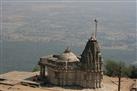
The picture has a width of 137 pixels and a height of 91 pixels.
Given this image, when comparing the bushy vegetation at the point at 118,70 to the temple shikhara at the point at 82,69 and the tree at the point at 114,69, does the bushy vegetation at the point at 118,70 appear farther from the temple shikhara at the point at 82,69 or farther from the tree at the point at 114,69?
the temple shikhara at the point at 82,69

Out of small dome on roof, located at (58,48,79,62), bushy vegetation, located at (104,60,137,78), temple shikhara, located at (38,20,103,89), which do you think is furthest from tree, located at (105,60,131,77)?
small dome on roof, located at (58,48,79,62)

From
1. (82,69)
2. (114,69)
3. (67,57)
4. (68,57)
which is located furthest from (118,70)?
(67,57)

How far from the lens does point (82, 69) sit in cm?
5538

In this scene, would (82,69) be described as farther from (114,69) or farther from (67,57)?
(114,69)

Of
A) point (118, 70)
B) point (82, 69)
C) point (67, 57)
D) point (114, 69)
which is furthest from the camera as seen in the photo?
point (114, 69)

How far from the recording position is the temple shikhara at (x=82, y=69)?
5497 centimetres

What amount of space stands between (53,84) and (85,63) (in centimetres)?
481

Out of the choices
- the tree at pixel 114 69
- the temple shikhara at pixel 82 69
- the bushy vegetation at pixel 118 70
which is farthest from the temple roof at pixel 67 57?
the tree at pixel 114 69

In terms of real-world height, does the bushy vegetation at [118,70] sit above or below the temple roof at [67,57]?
below

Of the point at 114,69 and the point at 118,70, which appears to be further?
the point at 114,69

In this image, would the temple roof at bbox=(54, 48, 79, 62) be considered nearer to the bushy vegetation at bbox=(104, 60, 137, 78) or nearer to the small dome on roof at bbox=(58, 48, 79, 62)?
the small dome on roof at bbox=(58, 48, 79, 62)

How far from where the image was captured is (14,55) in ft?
376

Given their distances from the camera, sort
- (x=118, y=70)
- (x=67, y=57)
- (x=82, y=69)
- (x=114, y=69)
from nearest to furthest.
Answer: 1. (x=82, y=69)
2. (x=67, y=57)
3. (x=118, y=70)
4. (x=114, y=69)

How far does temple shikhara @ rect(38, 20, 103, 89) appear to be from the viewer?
55.0m
